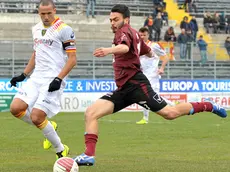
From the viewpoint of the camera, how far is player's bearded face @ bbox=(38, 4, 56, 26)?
421 inches

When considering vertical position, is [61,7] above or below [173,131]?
above

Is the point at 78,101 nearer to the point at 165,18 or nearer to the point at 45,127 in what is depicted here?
the point at 165,18

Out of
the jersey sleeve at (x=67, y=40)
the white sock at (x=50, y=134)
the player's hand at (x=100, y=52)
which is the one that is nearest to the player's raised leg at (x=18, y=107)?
the white sock at (x=50, y=134)

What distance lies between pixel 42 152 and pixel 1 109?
1513 centimetres

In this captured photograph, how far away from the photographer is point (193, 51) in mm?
32000

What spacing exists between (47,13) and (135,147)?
383 cm

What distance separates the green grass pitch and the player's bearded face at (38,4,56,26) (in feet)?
7.23

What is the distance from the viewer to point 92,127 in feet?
31.9

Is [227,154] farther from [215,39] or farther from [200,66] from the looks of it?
[215,39]

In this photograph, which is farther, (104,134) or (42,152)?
(104,134)

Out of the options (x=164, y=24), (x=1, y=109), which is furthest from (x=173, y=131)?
(x=164, y=24)

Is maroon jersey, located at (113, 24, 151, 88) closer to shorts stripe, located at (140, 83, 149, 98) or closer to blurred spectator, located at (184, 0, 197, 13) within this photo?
shorts stripe, located at (140, 83, 149, 98)

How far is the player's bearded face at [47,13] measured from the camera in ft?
35.1

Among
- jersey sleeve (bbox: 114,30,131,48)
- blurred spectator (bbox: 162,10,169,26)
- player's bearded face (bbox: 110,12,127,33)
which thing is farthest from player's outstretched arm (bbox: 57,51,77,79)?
blurred spectator (bbox: 162,10,169,26)
